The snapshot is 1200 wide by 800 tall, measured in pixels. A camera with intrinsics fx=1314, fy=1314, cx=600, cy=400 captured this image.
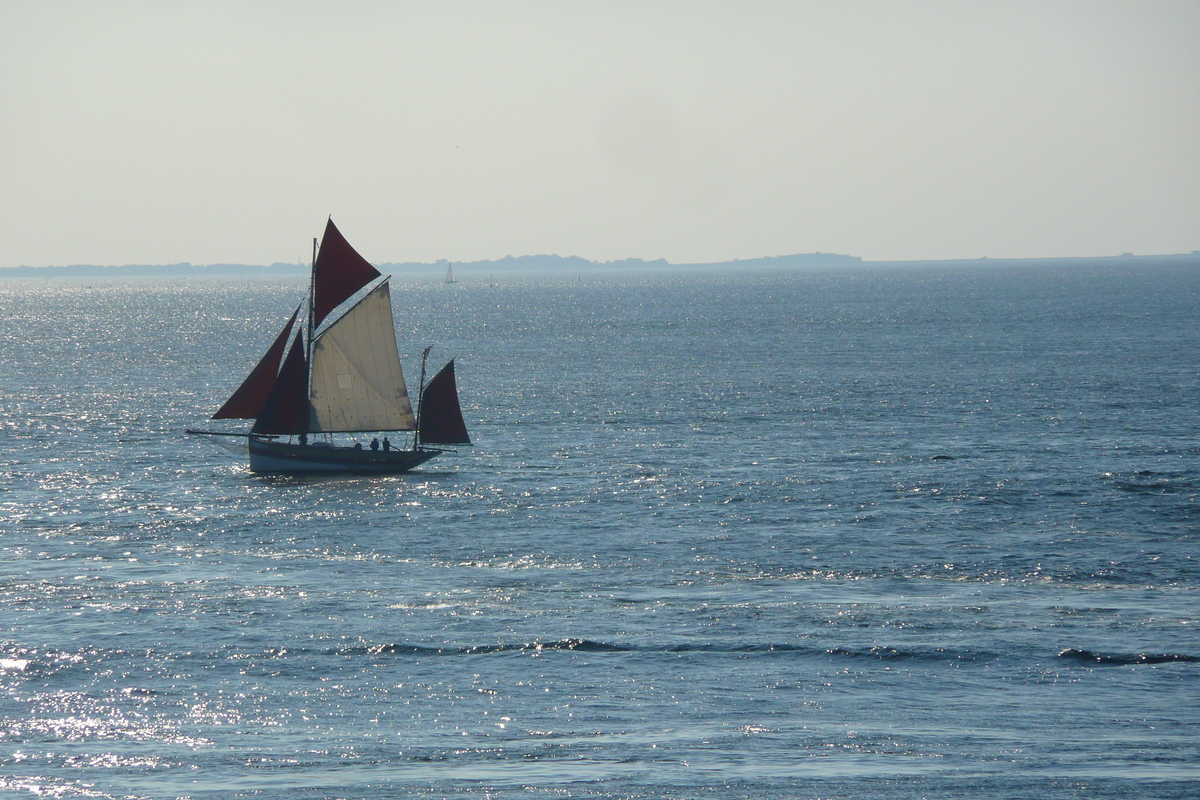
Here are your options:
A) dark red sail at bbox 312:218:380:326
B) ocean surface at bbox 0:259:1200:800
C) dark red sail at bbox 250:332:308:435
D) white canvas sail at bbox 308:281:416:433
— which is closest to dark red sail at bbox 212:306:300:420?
dark red sail at bbox 250:332:308:435

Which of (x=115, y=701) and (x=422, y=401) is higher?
(x=422, y=401)

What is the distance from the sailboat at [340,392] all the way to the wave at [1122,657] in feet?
123

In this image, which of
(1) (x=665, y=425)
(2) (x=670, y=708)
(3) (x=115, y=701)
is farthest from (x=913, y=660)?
(1) (x=665, y=425)

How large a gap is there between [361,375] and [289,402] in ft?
13.0

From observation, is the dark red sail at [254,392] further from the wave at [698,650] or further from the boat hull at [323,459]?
the wave at [698,650]

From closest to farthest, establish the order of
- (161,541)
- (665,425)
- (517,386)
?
1. (161,541)
2. (665,425)
3. (517,386)

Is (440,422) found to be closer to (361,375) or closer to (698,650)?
(361,375)

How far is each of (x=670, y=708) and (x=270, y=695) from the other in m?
10.7

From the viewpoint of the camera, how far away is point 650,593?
148ft

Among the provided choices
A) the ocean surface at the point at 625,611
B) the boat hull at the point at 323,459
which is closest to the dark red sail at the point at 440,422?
the boat hull at the point at 323,459

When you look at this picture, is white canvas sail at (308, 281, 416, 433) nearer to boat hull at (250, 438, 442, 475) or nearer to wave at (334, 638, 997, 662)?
boat hull at (250, 438, 442, 475)

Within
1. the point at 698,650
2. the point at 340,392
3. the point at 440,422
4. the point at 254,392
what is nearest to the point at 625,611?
the point at 698,650

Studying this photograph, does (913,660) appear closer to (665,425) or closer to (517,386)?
(665,425)

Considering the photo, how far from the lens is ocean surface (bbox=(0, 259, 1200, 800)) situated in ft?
97.9
